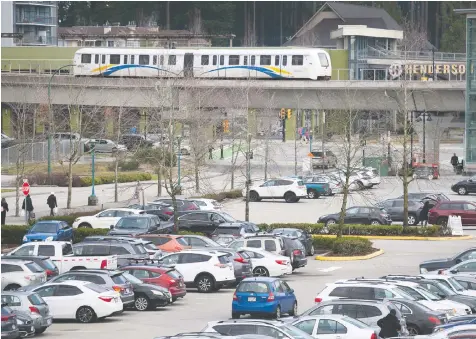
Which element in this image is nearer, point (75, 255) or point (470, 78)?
point (75, 255)

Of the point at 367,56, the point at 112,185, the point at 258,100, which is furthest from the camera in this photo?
the point at 367,56

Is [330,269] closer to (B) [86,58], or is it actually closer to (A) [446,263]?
(A) [446,263]

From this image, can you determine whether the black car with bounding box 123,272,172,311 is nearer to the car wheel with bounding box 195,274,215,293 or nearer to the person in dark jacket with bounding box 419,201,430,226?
the car wheel with bounding box 195,274,215,293

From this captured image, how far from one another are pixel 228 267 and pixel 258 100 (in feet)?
150

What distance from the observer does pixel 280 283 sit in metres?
Result: 29.6

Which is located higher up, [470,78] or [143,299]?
[470,78]

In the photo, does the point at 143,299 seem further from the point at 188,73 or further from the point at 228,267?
the point at 188,73

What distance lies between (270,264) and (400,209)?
18431 millimetres

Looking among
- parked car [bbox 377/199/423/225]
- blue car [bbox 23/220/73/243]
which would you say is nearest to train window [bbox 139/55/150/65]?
parked car [bbox 377/199/423/225]

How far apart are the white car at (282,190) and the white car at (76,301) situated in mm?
35048

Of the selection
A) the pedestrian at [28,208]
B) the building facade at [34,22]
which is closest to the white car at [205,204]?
the pedestrian at [28,208]

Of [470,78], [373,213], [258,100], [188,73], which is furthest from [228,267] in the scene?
[258,100]

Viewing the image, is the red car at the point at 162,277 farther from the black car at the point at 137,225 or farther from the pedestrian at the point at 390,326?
the black car at the point at 137,225

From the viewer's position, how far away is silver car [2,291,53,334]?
85.4ft
